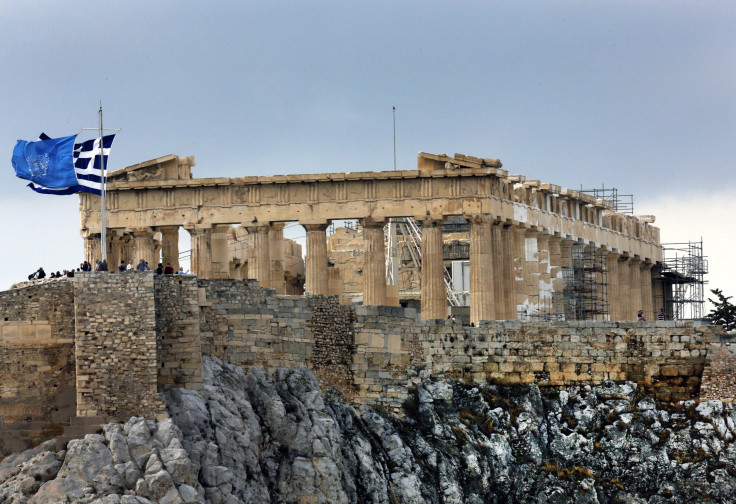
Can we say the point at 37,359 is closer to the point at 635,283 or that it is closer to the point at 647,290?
the point at 635,283

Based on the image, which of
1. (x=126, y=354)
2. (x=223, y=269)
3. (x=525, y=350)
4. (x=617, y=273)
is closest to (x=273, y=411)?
(x=126, y=354)

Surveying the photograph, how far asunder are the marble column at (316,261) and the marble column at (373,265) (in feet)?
6.51

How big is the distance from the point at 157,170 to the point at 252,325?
2785 centimetres

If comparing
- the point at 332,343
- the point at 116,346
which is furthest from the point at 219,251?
the point at 116,346

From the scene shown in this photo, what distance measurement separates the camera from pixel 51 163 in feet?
230

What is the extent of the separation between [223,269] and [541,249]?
1517 centimetres

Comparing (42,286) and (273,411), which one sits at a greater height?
(42,286)

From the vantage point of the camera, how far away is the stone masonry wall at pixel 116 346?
6003 cm

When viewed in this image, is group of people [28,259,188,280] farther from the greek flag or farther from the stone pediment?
the stone pediment

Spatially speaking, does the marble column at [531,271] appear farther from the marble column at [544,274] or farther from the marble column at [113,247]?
the marble column at [113,247]

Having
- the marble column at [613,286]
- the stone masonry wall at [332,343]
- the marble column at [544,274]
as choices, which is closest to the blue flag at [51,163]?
the stone masonry wall at [332,343]

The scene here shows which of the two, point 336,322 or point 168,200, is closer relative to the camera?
point 336,322

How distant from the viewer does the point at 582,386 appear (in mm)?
75188

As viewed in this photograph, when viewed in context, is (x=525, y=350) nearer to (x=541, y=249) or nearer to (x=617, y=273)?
(x=541, y=249)
